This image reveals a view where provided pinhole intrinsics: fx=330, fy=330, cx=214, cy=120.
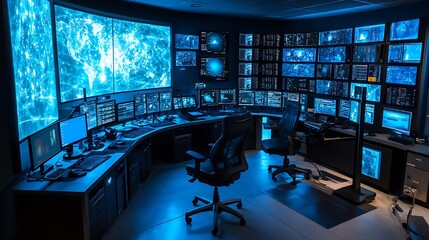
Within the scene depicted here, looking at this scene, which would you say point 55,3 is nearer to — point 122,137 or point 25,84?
point 25,84

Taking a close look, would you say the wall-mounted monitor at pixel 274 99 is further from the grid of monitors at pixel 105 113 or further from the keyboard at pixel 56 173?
the keyboard at pixel 56 173

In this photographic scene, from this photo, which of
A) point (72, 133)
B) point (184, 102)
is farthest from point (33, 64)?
point (184, 102)

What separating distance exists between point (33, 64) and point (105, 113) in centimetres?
110

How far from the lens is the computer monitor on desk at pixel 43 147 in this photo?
8.30ft

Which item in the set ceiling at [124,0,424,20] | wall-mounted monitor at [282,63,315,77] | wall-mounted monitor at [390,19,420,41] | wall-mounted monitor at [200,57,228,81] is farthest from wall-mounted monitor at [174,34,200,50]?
wall-mounted monitor at [390,19,420,41]

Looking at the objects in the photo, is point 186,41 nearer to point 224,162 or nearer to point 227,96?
point 227,96

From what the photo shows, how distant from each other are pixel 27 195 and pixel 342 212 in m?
3.18

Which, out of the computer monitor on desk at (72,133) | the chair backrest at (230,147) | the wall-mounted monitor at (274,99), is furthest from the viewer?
the wall-mounted monitor at (274,99)

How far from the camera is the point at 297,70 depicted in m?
6.01

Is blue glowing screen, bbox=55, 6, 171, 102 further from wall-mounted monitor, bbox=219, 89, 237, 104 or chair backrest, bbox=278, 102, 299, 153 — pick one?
chair backrest, bbox=278, 102, 299, 153

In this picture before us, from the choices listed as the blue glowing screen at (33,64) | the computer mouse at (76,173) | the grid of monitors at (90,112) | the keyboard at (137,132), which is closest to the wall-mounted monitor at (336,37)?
the keyboard at (137,132)

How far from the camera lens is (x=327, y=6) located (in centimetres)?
468

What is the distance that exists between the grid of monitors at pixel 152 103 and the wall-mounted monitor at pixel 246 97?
5.81ft

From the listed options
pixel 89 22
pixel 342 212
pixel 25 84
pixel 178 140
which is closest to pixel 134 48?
pixel 89 22
